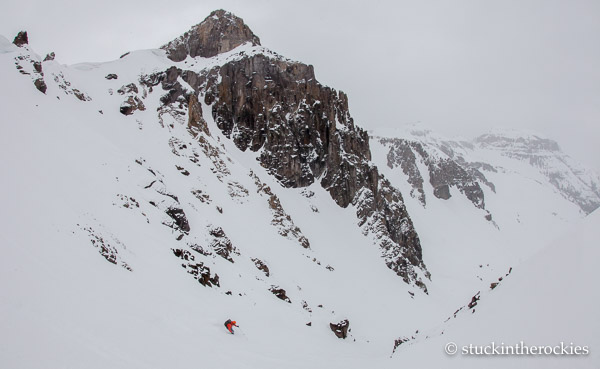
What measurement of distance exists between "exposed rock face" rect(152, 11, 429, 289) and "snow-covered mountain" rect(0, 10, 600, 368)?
12.8 inches

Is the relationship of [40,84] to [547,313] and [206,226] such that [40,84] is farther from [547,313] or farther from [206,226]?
[547,313]

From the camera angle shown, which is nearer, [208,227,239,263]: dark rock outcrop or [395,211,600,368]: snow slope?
[395,211,600,368]: snow slope

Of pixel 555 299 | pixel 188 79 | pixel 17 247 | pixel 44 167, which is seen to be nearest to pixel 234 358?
pixel 17 247

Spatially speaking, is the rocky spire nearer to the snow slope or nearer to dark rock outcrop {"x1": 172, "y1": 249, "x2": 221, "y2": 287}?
dark rock outcrop {"x1": 172, "y1": 249, "x2": 221, "y2": 287}

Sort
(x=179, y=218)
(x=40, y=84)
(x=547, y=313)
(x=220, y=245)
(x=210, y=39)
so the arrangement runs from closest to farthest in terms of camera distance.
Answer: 1. (x=547, y=313)
2. (x=179, y=218)
3. (x=220, y=245)
4. (x=40, y=84)
5. (x=210, y=39)

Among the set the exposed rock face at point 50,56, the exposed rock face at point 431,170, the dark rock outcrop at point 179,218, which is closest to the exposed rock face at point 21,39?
the exposed rock face at point 50,56

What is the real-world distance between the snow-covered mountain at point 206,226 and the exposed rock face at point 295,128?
0.32 meters

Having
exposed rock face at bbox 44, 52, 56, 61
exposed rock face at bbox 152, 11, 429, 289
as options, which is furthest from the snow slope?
exposed rock face at bbox 44, 52, 56, 61

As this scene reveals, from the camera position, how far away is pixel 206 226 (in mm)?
25469

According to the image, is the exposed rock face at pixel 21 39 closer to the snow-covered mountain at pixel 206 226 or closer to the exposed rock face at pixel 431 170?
the snow-covered mountain at pixel 206 226

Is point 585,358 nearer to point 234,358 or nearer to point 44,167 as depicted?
point 234,358

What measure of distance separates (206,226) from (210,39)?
51158 mm

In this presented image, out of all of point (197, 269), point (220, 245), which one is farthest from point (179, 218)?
point (197, 269)

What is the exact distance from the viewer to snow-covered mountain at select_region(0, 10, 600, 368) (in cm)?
940
